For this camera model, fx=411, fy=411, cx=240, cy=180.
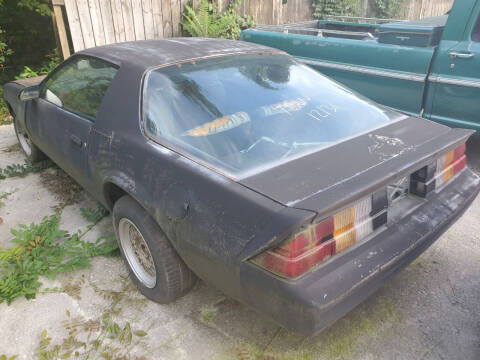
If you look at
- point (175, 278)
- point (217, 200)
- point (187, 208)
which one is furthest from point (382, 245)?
point (175, 278)

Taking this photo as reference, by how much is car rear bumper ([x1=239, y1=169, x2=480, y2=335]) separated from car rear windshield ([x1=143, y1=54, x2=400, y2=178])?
0.55 metres

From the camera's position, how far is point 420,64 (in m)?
4.26

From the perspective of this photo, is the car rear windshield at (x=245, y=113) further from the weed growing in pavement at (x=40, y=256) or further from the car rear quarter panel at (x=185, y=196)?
the weed growing in pavement at (x=40, y=256)

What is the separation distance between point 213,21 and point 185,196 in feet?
20.9

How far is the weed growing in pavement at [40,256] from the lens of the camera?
270 centimetres

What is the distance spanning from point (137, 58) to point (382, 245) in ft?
6.28

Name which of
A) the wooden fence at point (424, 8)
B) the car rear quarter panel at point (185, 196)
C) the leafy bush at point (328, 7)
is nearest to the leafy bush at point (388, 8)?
the wooden fence at point (424, 8)

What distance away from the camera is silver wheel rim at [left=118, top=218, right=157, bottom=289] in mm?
2592

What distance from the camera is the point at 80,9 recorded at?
604 centimetres

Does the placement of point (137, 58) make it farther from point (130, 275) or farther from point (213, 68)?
point (130, 275)

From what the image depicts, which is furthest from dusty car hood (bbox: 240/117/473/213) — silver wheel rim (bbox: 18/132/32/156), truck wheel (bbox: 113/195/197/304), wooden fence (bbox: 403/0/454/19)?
wooden fence (bbox: 403/0/454/19)

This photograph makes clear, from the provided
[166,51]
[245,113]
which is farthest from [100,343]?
[166,51]

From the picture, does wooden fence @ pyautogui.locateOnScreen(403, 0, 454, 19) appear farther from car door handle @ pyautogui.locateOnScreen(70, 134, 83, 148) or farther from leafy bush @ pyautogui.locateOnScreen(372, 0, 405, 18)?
car door handle @ pyautogui.locateOnScreen(70, 134, 83, 148)

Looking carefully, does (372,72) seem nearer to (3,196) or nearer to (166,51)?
(166,51)
